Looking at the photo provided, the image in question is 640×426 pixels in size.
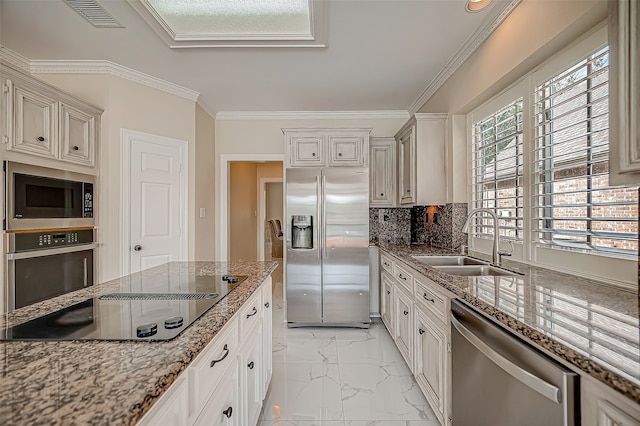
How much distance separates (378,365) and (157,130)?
3.13 m

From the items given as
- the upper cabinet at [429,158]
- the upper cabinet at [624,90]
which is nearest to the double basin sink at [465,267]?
the upper cabinet at [429,158]

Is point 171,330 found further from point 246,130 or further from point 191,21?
point 246,130

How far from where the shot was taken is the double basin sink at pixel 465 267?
74.9 inches

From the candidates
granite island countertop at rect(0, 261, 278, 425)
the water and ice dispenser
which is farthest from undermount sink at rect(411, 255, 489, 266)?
granite island countertop at rect(0, 261, 278, 425)

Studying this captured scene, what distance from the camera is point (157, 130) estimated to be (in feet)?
10.3

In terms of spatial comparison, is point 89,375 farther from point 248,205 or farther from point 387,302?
point 248,205

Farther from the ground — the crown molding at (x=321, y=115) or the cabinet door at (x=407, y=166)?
the crown molding at (x=321, y=115)

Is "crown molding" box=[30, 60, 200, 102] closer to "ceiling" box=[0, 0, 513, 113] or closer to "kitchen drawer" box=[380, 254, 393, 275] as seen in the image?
"ceiling" box=[0, 0, 513, 113]

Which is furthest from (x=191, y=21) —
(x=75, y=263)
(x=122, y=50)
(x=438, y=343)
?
(x=438, y=343)

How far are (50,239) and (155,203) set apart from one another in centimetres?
96

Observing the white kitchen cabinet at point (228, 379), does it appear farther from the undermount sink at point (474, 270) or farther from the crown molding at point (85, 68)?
the crown molding at point (85, 68)

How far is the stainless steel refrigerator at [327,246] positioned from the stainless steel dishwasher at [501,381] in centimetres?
182

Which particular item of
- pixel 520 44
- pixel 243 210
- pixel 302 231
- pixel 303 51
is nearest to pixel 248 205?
pixel 243 210

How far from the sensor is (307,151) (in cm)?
337
